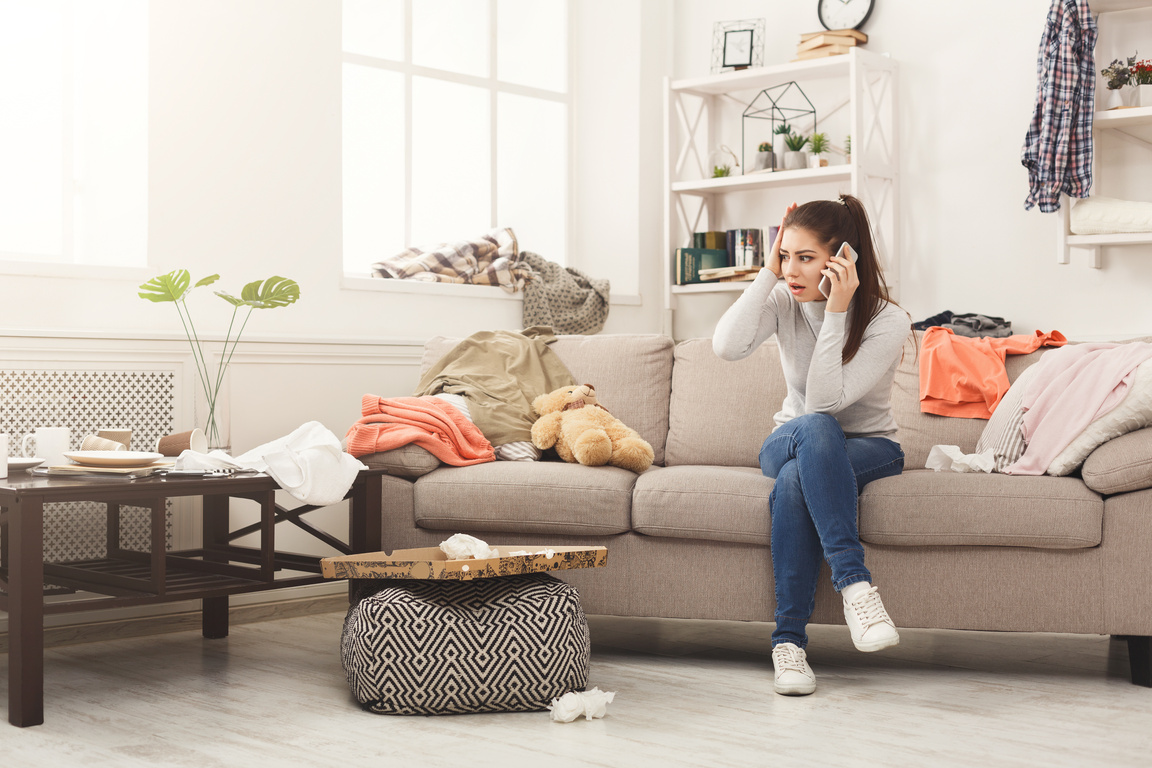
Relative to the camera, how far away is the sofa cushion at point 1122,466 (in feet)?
7.61

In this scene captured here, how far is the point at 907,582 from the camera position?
8.12 ft

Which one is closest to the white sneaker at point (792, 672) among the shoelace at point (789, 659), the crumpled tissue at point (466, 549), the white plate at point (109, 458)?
the shoelace at point (789, 659)

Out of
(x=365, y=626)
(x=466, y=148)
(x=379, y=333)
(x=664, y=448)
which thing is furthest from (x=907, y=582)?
(x=466, y=148)

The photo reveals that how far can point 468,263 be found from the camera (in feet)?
13.1

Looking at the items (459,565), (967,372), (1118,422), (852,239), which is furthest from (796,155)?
(459,565)

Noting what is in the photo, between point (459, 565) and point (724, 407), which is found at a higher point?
point (724, 407)

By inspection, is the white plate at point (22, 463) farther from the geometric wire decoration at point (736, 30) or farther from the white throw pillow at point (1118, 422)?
the geometric wire decoration at point (736, 30)

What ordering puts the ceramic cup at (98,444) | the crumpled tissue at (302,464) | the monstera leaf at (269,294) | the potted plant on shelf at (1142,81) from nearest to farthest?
the crumpled tissue at (302,464) < the ceramic cup at (98,444) < the monstera leaf at (269,294) < the potted plant on shelf at (1142,81)

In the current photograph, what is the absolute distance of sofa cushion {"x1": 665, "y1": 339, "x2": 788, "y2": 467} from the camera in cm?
303

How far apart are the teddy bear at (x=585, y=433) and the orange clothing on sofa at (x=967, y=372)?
75 cm

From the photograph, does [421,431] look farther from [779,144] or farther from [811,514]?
[779,144]

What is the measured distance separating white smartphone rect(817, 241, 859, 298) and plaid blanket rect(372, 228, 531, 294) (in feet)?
5.68

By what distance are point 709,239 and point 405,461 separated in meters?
2.02

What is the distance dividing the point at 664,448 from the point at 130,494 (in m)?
1.45
